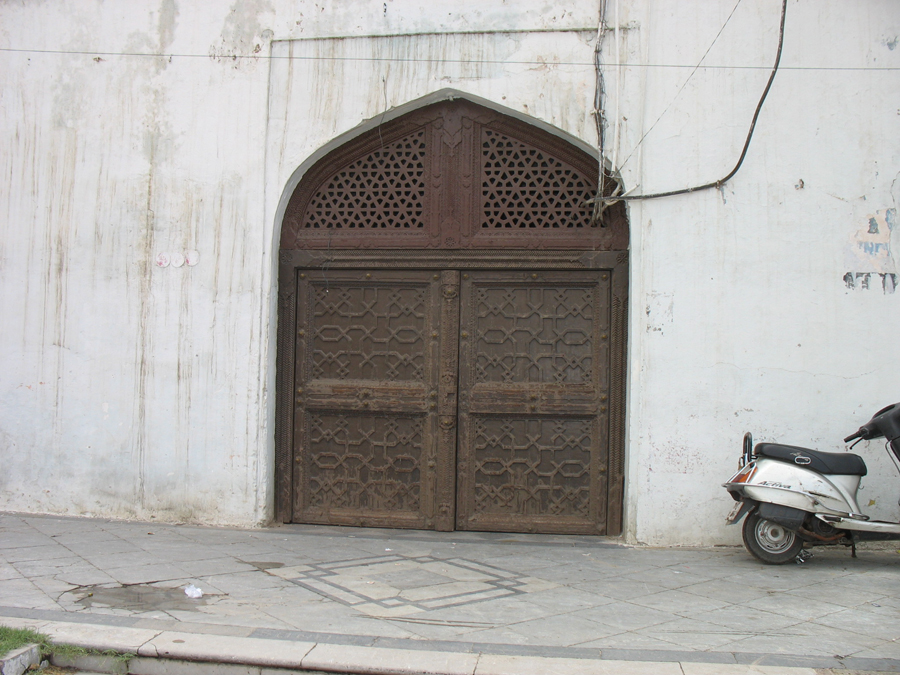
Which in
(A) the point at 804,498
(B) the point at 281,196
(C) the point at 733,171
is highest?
(C) the point at 733,171

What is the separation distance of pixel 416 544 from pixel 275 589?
1457 mm

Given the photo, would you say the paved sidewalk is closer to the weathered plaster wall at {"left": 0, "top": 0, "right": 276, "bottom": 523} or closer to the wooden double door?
the wooden double door

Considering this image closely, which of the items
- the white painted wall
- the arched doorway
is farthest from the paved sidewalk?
the white painted wall

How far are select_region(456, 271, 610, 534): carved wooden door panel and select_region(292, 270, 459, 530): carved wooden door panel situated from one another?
0.17 metres

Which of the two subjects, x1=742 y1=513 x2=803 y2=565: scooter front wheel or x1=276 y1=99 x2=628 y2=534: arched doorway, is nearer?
x1=742 y1=513 x2=803 y2=565: scooter front wheel

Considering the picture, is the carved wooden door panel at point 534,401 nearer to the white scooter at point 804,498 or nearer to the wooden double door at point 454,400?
the wooden double door at point 454,400

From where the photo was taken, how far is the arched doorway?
6156 mm

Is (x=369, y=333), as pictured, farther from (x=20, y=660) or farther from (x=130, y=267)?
(x=20, y=660)

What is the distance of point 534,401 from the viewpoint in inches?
243

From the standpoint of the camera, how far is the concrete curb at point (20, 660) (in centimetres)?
332

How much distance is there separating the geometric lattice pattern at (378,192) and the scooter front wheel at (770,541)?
3.17m

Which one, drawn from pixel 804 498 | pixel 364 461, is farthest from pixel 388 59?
pixel 804 498

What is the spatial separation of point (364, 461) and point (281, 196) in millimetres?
2124

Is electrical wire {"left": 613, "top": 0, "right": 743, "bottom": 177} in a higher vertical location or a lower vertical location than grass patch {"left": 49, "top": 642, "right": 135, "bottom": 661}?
higher
